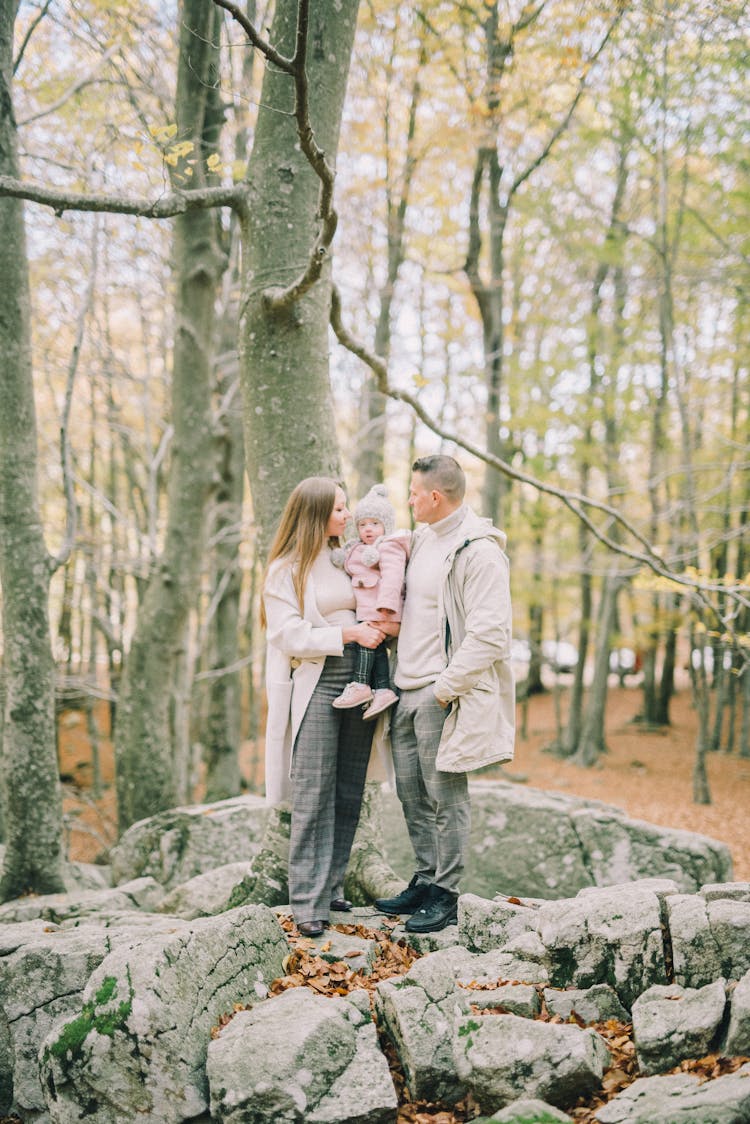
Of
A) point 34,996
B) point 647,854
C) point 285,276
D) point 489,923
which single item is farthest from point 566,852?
point 285,276

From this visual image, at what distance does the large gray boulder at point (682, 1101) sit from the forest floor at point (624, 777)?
20.2ft

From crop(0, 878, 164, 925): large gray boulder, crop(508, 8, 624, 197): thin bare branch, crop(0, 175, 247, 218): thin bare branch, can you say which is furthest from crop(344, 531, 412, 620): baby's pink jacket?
crop(508, 8, 624, 197): thin bare branch

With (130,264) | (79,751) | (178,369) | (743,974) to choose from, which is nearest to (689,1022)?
(743,974)

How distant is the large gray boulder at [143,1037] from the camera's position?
2869 millimetres

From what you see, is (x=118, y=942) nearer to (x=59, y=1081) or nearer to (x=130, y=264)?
(x=59, y=1081)

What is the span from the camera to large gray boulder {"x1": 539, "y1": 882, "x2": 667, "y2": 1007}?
10.2ft

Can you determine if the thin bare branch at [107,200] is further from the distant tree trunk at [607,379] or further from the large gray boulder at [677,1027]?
the distant tree trunk at [607,379]

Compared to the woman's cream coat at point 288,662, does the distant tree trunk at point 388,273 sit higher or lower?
higher

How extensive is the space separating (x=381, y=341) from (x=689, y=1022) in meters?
→ 10.5

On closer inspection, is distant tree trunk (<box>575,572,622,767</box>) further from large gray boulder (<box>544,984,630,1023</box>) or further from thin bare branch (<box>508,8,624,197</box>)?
large gray boulder (<box>544,984,630,1023</box>)

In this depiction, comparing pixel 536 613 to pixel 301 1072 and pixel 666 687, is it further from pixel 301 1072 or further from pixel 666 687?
pixel 301 1072

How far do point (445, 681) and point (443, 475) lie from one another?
3.35 ft

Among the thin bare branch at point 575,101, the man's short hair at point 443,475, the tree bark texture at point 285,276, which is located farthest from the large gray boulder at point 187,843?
the thin bare branch at point 575,101

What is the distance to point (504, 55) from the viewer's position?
32.0ft
